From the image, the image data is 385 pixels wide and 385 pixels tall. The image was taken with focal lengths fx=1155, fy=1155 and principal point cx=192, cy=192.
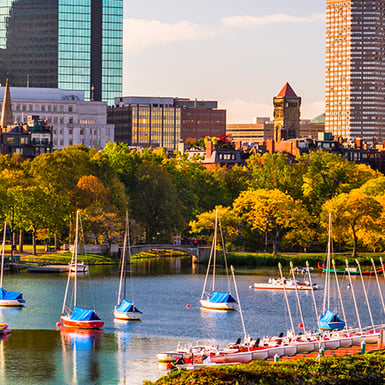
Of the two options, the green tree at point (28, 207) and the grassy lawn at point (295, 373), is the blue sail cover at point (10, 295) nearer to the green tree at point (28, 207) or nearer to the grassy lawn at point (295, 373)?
the green tree at point (28, 207)

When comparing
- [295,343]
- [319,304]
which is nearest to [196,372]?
[295,343]

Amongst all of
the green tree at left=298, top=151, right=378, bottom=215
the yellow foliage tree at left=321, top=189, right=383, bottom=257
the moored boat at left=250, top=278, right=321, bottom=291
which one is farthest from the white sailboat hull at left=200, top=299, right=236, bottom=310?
the green tree at left=298, top=151, right=378, bottom=215

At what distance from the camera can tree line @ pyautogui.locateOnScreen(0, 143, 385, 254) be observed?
548ft

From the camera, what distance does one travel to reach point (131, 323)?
110250mm

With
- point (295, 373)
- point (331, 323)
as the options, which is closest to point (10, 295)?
point (331, 323)

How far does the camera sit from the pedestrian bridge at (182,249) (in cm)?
17488

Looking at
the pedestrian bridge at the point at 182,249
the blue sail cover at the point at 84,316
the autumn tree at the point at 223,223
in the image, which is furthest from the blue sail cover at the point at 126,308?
the autumn tree at the point at 223,223

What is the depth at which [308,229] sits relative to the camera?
181000mm

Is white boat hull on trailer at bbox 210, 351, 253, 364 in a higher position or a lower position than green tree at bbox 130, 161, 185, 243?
lower

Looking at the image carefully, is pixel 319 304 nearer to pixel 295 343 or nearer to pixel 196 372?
pixel 295 343

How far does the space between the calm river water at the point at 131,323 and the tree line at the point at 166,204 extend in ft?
40.2

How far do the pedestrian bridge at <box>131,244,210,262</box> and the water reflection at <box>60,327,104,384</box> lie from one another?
69.2 meters

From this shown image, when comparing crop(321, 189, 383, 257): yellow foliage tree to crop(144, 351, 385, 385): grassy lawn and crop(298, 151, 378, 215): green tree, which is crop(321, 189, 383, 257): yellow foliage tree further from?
crop(144, 351, 385, 385): grassy lawn

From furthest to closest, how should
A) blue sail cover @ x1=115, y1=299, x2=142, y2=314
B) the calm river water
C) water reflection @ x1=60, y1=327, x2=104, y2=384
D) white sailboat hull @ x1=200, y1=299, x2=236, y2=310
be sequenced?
white sailboat hull @ x1=200, y1=299, x2=236, y2=310
blue sail cover @ x1=115, y1=299, x2=142, y2=314
the calm river water
water reflection @ x1=60, y1=327, x2=104, y2=384
